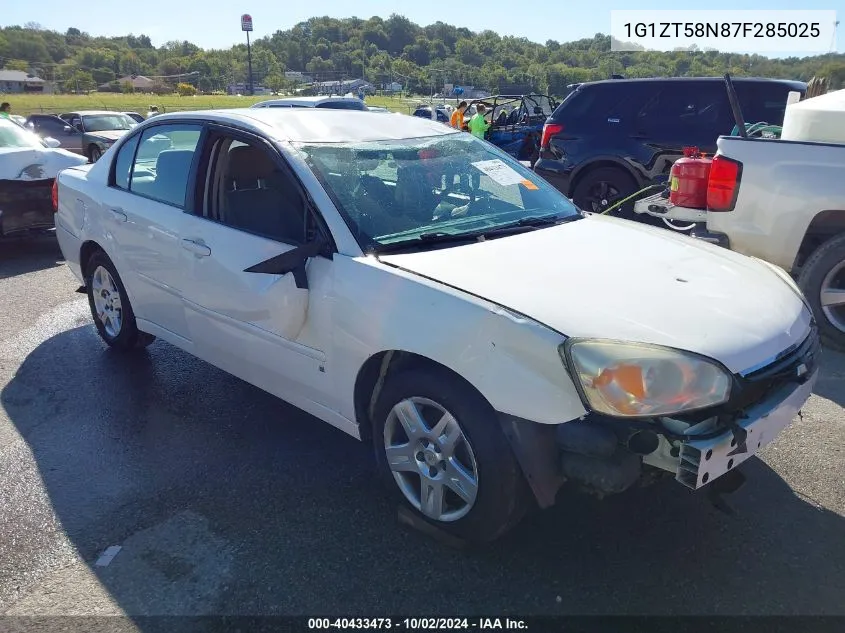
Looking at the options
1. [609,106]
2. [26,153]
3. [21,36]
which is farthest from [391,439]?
[21,36]

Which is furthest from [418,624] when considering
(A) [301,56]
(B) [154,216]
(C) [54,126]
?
(A) [301,56]

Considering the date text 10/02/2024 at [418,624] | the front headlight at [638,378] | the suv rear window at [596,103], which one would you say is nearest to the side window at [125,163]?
the date text 10/02/2024 at [418,624]

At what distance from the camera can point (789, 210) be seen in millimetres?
4617

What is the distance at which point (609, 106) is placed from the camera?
798 centimetres

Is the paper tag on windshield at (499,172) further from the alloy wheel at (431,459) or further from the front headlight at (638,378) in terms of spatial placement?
the front headlight at (638,378)

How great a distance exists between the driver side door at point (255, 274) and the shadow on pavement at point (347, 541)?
1.48 ft

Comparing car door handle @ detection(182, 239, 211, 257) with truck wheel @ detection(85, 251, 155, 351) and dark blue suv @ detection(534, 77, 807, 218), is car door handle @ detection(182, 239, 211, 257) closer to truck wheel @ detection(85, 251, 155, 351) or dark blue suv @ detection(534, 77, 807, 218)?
truck wheel @ detection(85, 251, 155, 351)

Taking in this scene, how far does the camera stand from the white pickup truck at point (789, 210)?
451 cm

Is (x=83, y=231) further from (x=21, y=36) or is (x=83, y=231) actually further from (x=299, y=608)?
(x=21, y=36)

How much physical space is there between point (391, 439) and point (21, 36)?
140555mm

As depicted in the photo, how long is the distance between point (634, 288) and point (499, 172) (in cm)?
137

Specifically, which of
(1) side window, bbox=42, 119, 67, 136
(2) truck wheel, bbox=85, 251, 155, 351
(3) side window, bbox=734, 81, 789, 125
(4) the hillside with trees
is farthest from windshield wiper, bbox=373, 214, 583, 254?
(4) the hillside with trees

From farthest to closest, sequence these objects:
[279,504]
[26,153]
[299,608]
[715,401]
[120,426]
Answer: [26,153] < [120,426] < [279,504] < [299,608] < [715,401]

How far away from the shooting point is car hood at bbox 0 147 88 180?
7.76m
